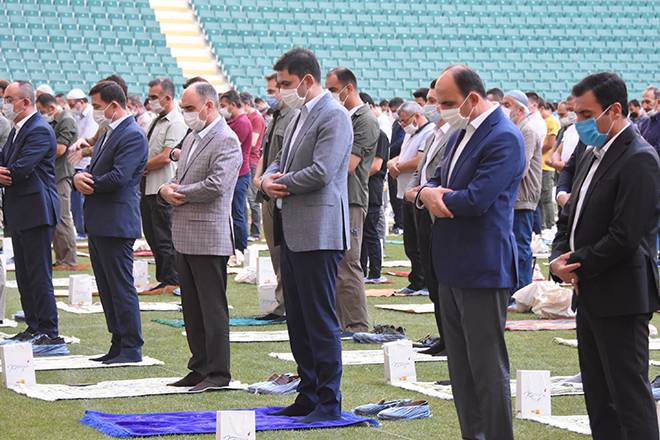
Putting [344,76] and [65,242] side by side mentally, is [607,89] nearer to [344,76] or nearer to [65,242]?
[344,76]

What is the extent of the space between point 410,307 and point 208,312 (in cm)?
391

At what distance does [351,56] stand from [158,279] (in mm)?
20402

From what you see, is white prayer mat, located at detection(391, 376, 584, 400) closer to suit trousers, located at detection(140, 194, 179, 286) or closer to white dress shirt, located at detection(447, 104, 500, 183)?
white dress shirt, located at detection(447, 104, 500, 183)

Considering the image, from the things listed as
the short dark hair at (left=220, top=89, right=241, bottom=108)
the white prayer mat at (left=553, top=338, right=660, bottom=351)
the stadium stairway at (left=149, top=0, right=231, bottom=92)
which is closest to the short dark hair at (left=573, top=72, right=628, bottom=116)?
the white prayer mat at (left=553, top=338, right=660, bottom=351)

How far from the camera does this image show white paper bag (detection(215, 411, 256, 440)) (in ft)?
17.1

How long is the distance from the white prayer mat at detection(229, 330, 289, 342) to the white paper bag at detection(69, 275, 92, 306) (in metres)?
1.99

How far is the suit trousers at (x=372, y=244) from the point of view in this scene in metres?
12.2

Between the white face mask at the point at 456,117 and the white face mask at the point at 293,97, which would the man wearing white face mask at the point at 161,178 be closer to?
the white face mask at the point at 293,97

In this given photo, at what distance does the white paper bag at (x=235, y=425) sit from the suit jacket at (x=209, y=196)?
2014 mm

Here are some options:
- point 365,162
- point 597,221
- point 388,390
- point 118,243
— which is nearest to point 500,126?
point 597,221

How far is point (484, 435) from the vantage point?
16.9ft

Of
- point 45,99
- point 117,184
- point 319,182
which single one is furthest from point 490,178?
point 45,99

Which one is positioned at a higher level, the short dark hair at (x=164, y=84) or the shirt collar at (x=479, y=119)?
the short dark hair at (x=164, y=84)

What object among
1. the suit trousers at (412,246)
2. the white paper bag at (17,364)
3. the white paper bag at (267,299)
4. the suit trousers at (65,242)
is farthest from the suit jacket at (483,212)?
the suit trousers at (65,242)
